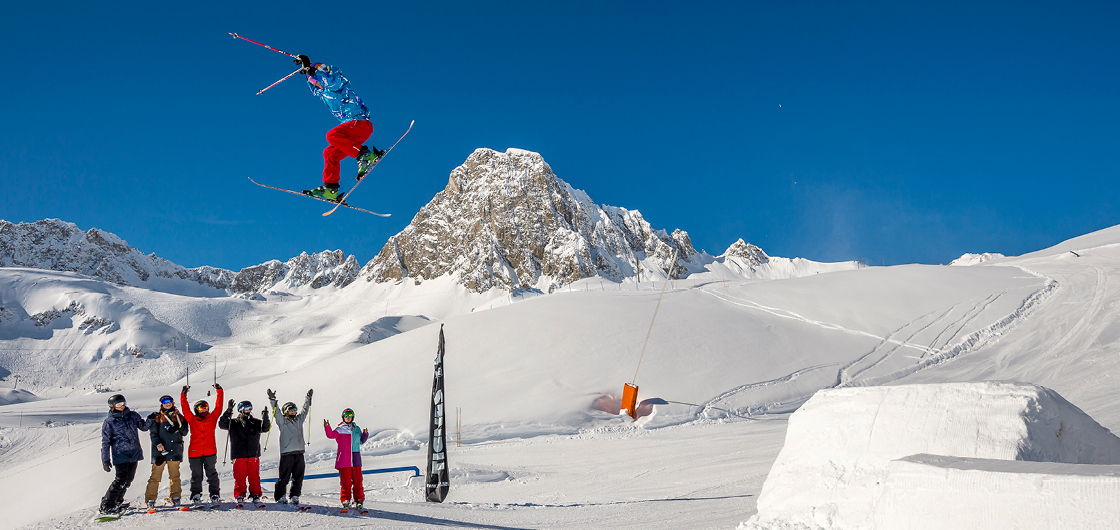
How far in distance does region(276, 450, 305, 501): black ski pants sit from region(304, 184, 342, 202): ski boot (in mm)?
3770

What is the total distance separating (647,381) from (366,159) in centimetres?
1241

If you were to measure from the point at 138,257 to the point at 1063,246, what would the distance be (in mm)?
228388

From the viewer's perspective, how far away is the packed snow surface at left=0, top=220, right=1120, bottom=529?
8.51 m

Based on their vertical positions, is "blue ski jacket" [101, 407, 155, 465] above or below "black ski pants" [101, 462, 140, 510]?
above

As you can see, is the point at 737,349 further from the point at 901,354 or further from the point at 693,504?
the point at 693,504

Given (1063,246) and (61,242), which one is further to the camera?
(61,242)

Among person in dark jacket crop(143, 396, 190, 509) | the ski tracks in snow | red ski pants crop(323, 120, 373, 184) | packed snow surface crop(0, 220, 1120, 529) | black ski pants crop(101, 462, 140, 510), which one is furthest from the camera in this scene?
the ski tracks in snow

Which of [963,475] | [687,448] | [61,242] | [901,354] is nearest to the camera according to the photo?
[963,475]

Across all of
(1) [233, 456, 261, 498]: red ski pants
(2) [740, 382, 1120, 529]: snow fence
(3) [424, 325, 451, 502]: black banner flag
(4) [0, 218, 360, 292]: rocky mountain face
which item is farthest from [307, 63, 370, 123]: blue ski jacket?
(4) [0, 218, 360, 292]: rocky mountain face

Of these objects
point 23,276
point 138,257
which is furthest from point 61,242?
point 23,276

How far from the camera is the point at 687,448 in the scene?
12.6 metres

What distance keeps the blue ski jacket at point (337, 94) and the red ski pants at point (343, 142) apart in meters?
0.11

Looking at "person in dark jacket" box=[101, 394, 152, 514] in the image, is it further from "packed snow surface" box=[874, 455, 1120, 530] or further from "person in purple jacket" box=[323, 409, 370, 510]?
"packed snow surface" box=[874, 455, 1120, 530]

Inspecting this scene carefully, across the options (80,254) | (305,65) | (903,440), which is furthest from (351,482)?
(80,254)
